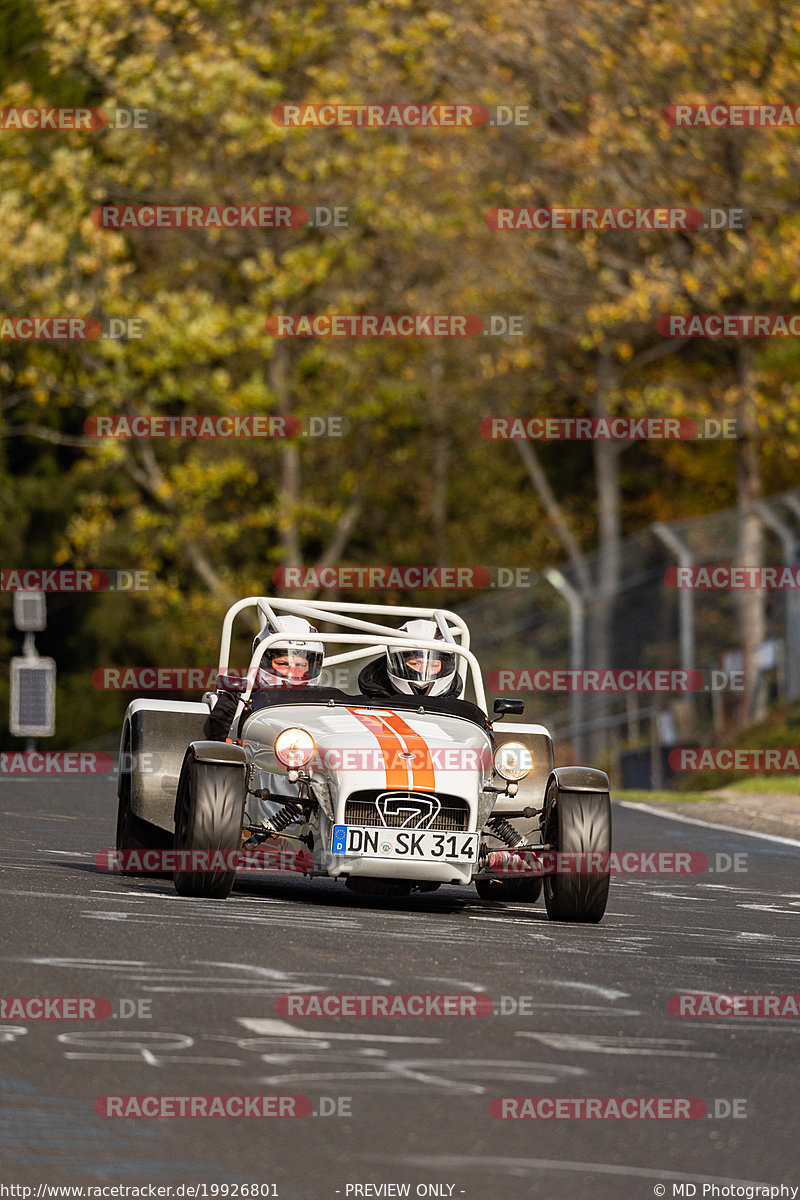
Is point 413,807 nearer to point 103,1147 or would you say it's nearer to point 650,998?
point 650,998

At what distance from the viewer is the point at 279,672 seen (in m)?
12.3

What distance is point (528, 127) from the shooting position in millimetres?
35594

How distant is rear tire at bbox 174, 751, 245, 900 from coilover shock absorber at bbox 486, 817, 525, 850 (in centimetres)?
164

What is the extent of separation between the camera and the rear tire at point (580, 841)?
11211 millimetres

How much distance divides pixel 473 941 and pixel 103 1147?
4.36 m

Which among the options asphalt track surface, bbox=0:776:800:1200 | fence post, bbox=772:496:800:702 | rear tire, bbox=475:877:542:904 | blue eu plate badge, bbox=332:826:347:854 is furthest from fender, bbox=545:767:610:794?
fence post, bbox=772:496:800:702

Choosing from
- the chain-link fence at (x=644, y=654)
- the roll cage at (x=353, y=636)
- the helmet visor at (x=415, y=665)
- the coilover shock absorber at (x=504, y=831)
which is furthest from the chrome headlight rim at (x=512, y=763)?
the chain-link fence at (x=644, y=654)

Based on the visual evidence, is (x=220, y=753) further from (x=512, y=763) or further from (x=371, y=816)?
(x=512, y=763)

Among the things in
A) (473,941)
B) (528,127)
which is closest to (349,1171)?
(473,941)

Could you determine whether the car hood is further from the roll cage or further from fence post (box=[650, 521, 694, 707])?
fence post (box=[650, 521, 694, 707])

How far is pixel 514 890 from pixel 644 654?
1780 centimetres

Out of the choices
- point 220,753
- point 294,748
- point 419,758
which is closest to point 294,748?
point 294,748

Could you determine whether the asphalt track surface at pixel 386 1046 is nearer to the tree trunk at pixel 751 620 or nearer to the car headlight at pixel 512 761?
the car headlight at pixel 512 761

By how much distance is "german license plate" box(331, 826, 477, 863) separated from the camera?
10656 mm
